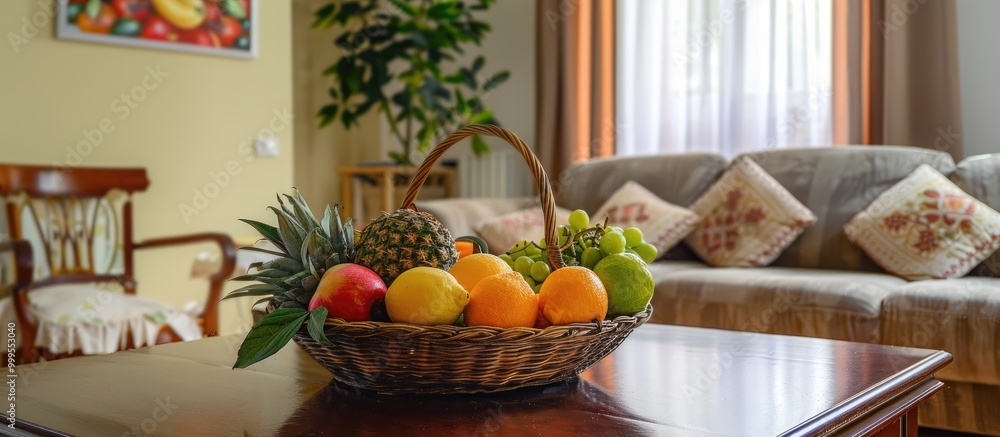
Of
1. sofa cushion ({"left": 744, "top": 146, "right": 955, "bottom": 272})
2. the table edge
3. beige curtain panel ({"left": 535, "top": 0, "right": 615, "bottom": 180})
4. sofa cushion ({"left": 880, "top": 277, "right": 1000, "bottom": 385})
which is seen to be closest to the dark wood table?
the table edge

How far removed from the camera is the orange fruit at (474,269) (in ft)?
3.63

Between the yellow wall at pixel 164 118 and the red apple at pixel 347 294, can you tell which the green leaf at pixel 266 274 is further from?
the yellow wall at pixel 164 118

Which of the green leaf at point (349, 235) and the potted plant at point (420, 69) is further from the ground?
the potted plant at point (420, 69)

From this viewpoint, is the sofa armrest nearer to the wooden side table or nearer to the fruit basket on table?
the wooden side table

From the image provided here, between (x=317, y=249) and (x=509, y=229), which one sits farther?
(x=509, y=229)

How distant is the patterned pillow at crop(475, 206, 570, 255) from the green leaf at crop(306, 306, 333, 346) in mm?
2111

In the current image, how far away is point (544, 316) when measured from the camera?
1.07 m

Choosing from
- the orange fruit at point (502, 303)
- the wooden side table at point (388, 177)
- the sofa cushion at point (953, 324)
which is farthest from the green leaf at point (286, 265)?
the wooden side table at point (388, 177)

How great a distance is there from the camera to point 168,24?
3658 mm

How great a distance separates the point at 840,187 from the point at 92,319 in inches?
100

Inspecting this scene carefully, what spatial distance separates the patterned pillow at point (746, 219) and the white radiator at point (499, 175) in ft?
5.47

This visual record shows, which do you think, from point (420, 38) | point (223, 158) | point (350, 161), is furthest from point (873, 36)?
point (350, 161)

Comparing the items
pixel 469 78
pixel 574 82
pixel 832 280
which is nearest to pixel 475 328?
pixel 832 280

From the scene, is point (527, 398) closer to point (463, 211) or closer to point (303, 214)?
point (303, 214)
